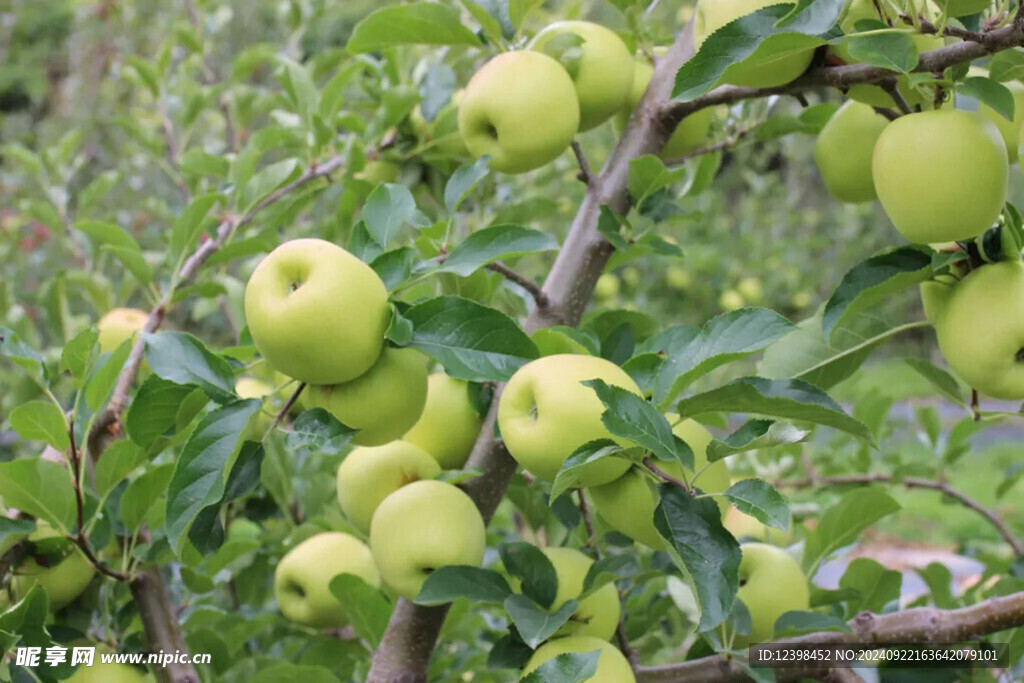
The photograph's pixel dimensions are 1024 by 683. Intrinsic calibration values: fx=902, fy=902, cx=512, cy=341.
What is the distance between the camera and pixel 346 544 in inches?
37.4

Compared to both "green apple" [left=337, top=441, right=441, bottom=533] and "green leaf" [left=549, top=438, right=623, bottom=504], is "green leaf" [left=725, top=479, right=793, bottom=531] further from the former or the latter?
"green apple" [left=337, top=441, right=441, bottom=533]

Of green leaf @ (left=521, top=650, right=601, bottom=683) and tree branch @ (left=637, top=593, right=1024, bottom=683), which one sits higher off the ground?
green leaf @ (left=521, top=650, right=601, bottom=683)

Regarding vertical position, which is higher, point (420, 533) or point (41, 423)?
point (41, 423)

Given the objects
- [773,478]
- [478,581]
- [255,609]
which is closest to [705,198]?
[773,478]

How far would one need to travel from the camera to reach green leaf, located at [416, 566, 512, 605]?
652 mm

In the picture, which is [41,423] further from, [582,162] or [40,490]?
[582,162]

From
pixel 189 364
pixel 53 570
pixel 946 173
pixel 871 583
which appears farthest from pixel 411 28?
pixel 871 583

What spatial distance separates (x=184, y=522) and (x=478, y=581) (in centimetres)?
22

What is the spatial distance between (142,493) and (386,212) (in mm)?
327

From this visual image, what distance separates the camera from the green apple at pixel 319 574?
92cm

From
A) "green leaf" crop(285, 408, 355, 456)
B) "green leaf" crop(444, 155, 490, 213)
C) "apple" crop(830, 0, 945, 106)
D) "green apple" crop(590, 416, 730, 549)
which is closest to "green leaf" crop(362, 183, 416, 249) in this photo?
"green leaf" crop(444, 155, 490, 213)

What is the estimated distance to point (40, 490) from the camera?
70cm

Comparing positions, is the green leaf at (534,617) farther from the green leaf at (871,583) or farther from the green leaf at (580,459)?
the green leaf at (871,583)

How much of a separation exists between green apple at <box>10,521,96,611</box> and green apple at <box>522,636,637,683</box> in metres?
0.41
